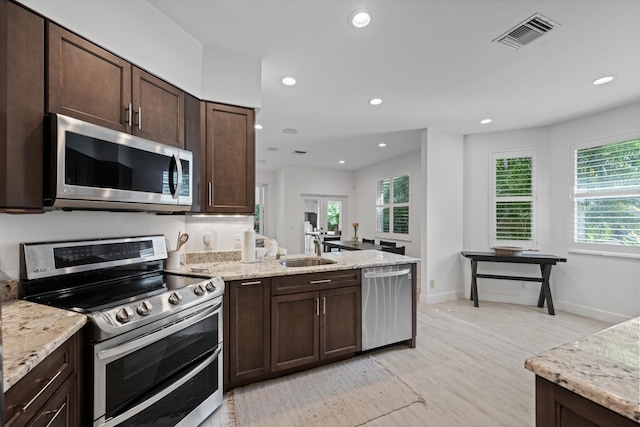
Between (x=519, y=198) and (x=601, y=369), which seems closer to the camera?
(x=601, y=369)

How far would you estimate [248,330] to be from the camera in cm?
213

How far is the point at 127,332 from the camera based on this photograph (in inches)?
51.9

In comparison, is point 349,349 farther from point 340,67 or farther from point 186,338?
point 340,67

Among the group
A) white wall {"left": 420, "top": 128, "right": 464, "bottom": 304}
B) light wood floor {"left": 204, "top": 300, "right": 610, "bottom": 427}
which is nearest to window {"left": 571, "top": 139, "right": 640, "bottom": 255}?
light wood floor {"left": 204, "top": 300, "right": 610, "bottom": 427}

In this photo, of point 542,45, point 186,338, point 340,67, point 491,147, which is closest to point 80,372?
point 186,338

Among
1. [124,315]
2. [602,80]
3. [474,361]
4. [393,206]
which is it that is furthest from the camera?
[393,206]

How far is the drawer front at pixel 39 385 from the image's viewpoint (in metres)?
0.82

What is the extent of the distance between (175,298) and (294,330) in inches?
41.8

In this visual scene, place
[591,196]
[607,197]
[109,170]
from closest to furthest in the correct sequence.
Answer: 1. [109,170]
2. [607,197]
3. [591,196]

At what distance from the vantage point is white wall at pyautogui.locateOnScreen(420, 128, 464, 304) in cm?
439

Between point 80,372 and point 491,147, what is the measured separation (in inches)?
211

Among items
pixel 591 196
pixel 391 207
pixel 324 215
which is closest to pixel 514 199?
pixel 591 196

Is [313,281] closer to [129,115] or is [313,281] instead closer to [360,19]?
[129,115]

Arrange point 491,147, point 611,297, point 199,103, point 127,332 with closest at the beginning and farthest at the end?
point 127,332 → point 199,103 → point 611,297 → point 491,147
